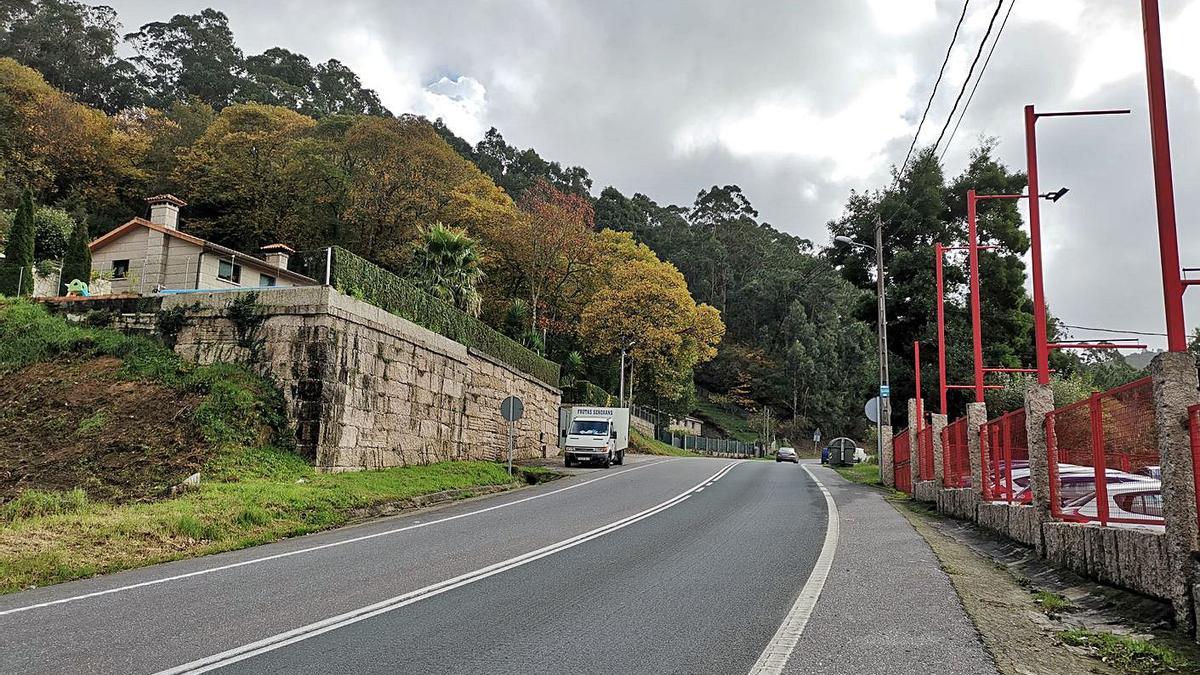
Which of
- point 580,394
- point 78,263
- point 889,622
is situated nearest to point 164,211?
point 78,263

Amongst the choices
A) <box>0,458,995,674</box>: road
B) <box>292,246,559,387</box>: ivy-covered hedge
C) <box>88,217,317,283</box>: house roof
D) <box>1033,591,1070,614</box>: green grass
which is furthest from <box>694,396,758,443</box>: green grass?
<box>1033,591,1070,614</box>: green grass

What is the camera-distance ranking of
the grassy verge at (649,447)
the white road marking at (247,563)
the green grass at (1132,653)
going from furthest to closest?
the grassy verge at (649,447), the white road marking at (247,563), the green grass at (1132,653)

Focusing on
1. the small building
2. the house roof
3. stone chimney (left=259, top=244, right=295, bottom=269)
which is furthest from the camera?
stone chimney (left=259, top=244, right=295, bottom=269)

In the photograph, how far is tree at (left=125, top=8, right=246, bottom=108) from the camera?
70812 millimetres

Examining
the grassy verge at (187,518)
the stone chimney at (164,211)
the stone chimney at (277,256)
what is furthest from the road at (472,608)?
the stone chimney at (164,211)

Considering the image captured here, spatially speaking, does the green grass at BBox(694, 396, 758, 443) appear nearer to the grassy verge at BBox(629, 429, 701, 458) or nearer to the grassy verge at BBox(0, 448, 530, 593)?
the grassy verge at BBox(629, 429, 701, 458)

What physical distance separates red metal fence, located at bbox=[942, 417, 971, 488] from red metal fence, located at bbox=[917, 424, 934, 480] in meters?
0.97

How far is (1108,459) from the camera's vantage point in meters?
7.56

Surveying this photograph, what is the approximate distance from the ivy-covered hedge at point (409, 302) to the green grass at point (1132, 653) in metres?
18.5

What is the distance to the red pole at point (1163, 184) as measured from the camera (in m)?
6.43

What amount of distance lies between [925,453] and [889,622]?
538 inches

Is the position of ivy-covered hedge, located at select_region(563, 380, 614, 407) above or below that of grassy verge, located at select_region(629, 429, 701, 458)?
above

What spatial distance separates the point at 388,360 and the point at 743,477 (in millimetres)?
12692

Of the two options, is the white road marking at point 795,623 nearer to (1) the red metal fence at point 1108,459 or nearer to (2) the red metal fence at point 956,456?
(1) the red metal fence at point 1108,459
